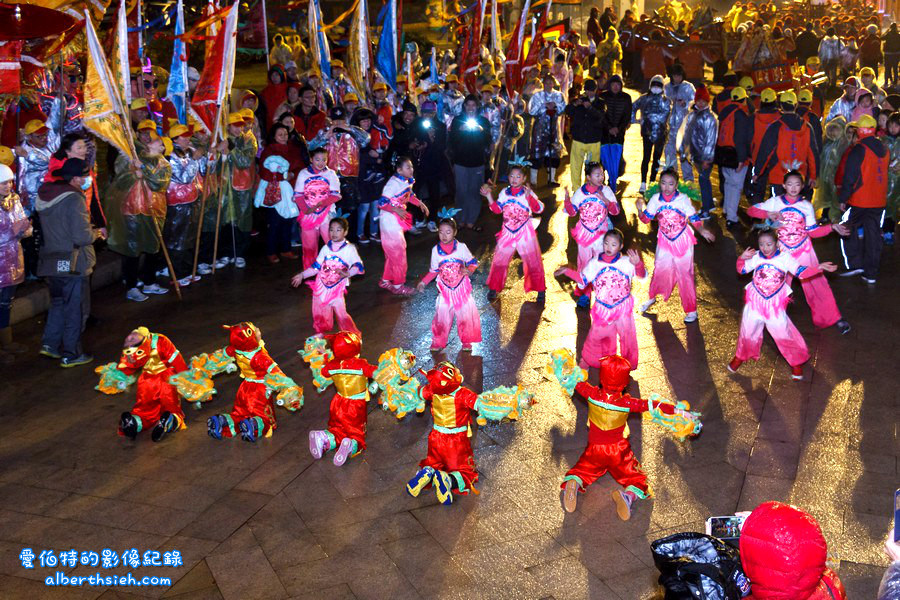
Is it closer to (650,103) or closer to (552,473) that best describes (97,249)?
(552,473)

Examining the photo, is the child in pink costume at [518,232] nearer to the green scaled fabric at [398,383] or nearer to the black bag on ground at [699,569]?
the green scaled fabric at [398,383]

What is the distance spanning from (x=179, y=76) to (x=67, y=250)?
164 inches

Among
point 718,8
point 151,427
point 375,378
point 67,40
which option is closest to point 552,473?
point 375,378

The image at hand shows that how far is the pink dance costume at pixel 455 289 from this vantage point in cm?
862

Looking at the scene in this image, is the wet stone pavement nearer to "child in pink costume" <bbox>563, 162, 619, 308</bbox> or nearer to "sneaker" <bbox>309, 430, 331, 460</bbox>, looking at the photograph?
"sneaker" <bbox>309, 430, 331, 460</bbox>

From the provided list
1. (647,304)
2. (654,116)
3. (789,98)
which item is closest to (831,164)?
(789,98)

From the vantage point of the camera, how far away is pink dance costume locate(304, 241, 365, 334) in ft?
28.1

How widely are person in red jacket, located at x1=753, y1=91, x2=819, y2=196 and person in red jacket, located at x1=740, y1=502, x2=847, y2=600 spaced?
9091 millimetres

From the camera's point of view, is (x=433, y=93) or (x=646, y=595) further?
(x=433, y=93)

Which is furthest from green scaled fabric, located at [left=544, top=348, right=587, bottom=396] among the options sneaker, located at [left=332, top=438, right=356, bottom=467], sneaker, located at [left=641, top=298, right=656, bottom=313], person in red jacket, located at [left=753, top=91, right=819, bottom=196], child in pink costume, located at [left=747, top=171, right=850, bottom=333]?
person in red jacket, located at [left=753, top=91, right=819, bottom=196]

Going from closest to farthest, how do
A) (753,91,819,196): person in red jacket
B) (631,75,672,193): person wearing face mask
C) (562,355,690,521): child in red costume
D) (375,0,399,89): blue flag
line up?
1. (562,355,690,521): child in red costume
2. (753,91,819,196): person in red jacket
3. (375,0,399,89): blue flag
4. (631,75,672,193): person wearing face mask

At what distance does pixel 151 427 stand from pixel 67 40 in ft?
22.6

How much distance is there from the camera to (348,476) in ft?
21.5

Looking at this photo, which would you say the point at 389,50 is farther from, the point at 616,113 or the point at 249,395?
the point at 249,395
